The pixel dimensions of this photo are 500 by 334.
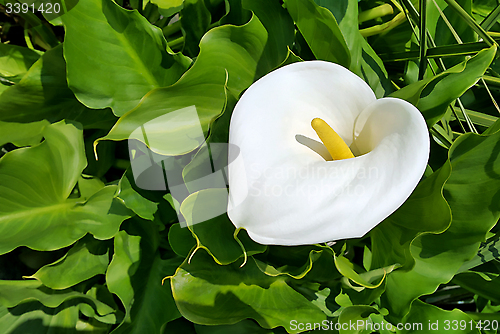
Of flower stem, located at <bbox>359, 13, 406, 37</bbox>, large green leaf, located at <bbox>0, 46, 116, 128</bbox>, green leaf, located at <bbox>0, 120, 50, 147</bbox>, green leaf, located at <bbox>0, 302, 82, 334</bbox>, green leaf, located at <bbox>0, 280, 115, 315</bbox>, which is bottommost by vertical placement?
green leaf, located at <bbox>0, 302, 82, 334</bbox>

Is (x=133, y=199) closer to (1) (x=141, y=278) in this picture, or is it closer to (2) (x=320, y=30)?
(1) (x=141, y=278)

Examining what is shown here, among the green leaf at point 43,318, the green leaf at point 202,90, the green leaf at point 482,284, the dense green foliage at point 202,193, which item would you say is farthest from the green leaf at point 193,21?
the green leaf at point 482,284

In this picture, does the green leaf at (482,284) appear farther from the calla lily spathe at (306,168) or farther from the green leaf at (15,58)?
the green leaf at (15,58)

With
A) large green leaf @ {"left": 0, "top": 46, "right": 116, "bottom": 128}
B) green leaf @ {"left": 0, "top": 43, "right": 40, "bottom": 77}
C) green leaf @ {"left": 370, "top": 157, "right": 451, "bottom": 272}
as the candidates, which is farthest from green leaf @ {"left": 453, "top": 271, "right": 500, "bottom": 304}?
green leaf @ {"left": 0, "top": 43, "right": 40, "bottom": 77}

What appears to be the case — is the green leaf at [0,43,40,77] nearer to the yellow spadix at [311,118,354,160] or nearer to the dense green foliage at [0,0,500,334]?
the dense green foliage at [0,0,500,334]

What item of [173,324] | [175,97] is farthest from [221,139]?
[173,324]

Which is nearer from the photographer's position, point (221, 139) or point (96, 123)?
point (221, 139)

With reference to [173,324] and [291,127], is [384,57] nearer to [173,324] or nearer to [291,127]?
[291,127]
